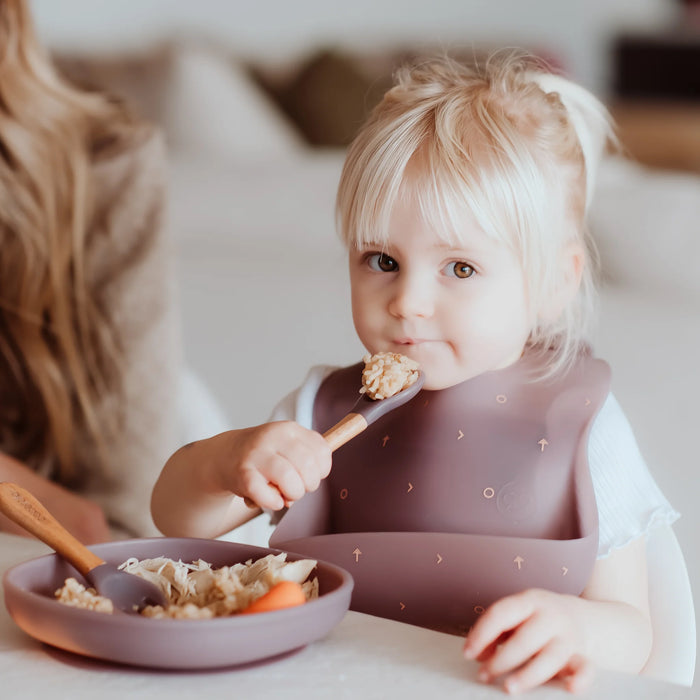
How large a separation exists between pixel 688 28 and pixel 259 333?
454cm

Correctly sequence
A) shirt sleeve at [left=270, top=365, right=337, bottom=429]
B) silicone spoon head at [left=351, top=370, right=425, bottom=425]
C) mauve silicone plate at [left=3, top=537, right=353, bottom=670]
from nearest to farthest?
mauve silicone plate at [left=3, top=537, right=353, bottom=670] < silicone spoon head at [left=351, top=370, right=425, bottom=425] < shirt sleeve at [left=270, top=365, right=337, bottom=429]

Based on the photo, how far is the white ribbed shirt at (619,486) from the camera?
2.07 feet

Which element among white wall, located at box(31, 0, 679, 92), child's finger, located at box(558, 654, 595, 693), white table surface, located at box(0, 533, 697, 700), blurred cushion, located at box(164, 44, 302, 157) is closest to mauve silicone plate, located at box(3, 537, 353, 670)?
white table surface, located at box(0, 533, 697, 700)

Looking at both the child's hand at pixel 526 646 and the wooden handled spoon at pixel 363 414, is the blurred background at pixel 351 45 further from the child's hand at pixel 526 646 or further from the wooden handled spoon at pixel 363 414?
the child's hand at pixel 526 646

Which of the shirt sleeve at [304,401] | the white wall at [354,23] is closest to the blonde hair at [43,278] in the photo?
the shirt sleeve at [304,401]

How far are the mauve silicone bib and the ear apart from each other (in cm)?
3

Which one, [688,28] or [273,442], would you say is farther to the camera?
[688,28]

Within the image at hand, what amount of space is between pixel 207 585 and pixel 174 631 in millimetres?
88

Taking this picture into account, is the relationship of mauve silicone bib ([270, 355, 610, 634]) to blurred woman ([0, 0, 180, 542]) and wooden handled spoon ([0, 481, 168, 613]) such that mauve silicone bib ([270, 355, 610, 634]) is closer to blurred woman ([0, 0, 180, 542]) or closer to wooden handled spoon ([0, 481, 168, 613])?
wooden handled spoon ([0, 481, 168, 613])

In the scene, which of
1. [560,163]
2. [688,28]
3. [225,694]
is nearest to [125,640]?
[225,694]

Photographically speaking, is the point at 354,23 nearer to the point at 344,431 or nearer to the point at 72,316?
the point at 72,316

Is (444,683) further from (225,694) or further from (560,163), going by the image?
(560,163)

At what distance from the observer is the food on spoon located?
0.59m

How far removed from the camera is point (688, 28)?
5.34m
